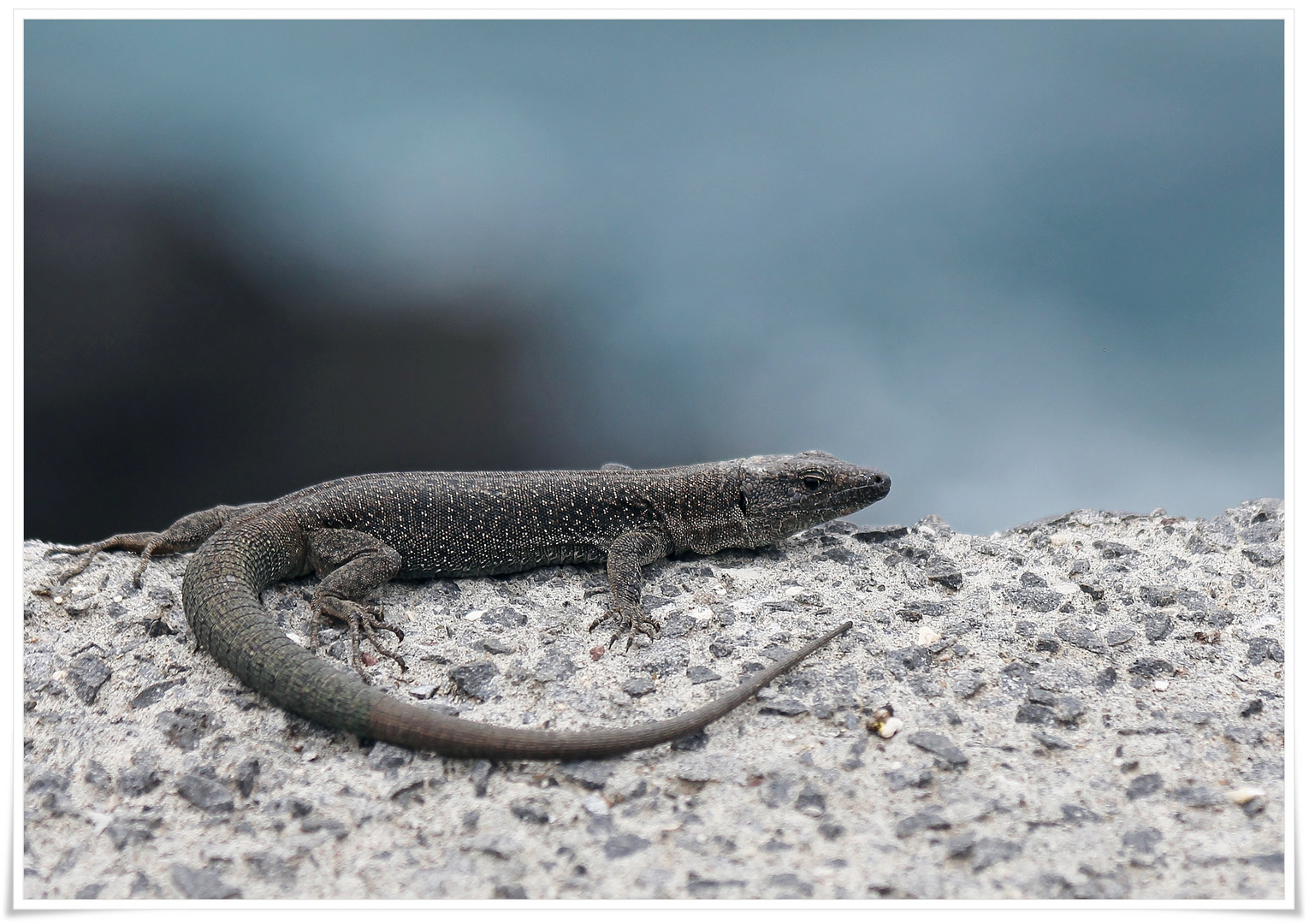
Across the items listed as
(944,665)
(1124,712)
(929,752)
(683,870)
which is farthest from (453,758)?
(1124,712)

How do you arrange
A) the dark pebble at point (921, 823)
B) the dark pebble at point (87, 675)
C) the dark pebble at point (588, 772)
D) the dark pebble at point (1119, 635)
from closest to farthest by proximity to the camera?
the dark pebble at point (921, 823), the dark pebble at point (588, 772), the dark pebble at point (87, 675), the dark pebble at point (1119, 635)

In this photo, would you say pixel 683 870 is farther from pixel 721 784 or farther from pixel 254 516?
pixel 254 516

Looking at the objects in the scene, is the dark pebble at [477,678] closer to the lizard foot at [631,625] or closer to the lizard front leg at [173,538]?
the lizard foot at [631,625]

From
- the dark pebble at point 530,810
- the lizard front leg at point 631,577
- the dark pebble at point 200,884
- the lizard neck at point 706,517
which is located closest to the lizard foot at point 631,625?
the lizard front leg at point 631,577

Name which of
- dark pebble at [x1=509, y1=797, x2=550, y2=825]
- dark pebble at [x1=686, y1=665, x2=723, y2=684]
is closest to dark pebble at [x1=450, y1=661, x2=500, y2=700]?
dark pebble at [x1=509, y1=797, x2=550, y2=825]

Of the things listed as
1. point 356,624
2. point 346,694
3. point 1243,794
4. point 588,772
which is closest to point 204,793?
point 346,694

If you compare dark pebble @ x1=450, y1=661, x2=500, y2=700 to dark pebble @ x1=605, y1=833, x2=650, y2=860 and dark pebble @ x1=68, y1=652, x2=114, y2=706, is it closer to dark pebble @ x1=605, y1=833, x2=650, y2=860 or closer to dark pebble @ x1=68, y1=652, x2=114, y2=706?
dark pebble @ x1=605, y1=833, x2=650, y2=860

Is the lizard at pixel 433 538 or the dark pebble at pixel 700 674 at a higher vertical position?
the lizard at pixel 433 538
